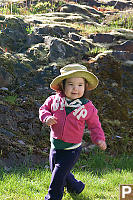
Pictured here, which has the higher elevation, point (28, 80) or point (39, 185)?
point (28, 80)

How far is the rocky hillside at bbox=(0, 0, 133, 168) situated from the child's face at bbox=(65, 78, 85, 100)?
5.10 feet

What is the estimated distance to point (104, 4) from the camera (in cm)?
1595

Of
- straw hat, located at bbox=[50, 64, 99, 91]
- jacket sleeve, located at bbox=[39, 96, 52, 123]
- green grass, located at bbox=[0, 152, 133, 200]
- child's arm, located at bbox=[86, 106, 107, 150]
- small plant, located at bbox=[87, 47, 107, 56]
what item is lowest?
green grass, located at bbox=[0, 152, 133, 200]

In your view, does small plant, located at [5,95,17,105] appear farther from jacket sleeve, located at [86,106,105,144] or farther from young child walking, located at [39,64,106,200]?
jacket sleeve, located at [86,106,105,144]

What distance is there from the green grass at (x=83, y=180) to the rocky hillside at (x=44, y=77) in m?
0.43

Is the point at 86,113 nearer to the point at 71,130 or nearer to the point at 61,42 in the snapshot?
the point at 71,130

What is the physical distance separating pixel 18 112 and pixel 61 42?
2.62m

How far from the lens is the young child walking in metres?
3.04

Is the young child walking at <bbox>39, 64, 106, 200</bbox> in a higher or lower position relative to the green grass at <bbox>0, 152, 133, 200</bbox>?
higher

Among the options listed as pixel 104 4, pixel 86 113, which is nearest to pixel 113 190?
pixel 86 113

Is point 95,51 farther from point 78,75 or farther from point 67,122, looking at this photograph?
point 67,122

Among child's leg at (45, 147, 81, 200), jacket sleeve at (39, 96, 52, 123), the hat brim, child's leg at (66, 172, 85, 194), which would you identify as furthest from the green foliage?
child's leg at (45, 147, 81, 200)

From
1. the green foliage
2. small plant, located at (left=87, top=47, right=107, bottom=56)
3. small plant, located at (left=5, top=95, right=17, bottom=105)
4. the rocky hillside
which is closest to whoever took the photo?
the rocky hillside

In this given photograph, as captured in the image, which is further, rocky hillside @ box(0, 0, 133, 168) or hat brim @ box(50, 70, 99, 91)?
rocky hillside @ box(0, 0, 133, 168)
